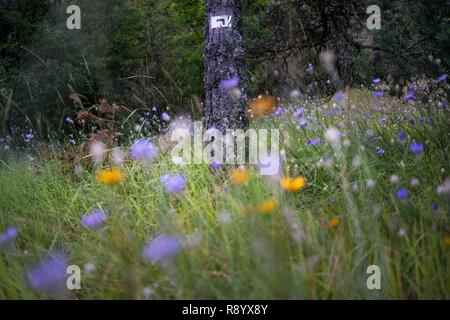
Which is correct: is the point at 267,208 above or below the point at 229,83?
below

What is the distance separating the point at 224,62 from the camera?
3.10 metres

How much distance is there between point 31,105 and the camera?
677cm

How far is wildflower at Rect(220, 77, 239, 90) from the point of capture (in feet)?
9.28

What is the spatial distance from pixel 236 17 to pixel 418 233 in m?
2.12

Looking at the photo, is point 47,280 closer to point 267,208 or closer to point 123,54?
point 267,208

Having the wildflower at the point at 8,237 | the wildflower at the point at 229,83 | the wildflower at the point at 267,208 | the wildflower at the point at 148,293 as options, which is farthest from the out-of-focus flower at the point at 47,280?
the wildflower at the point at 229,83

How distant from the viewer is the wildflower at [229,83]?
2828 mm

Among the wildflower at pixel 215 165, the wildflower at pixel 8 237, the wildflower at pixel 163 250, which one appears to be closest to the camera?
the wildflower at pixel 163 250

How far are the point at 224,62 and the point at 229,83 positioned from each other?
0.34 metres

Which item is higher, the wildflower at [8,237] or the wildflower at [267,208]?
the wildflower at [267,208]

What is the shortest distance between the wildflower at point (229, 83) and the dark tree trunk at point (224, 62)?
0.02 meters

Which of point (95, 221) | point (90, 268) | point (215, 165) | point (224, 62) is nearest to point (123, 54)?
point (224, 62)

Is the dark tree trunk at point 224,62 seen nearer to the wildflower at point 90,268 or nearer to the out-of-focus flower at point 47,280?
the wildflower at point 90,268
